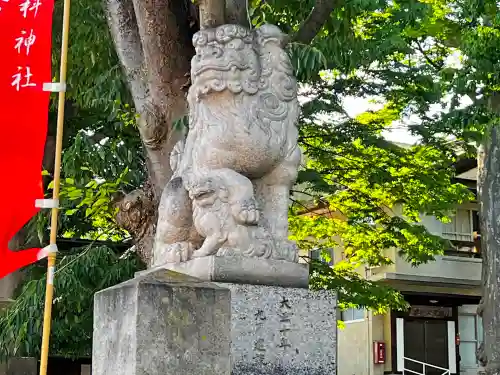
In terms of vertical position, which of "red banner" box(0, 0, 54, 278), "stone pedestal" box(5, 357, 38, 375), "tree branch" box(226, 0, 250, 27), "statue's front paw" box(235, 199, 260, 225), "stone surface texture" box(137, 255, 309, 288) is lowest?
"stone pedestal" box(5, 357, 38, 375)

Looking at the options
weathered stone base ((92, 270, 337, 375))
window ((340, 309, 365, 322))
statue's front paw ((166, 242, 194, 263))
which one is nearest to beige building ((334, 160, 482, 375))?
window ((340, 309, 365, 322))

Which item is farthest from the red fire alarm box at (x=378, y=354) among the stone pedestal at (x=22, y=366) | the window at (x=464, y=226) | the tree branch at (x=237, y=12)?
the tree branch at (x=237, y=12)

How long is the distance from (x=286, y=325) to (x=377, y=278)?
1803 centimetres

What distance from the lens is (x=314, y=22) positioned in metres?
8.64

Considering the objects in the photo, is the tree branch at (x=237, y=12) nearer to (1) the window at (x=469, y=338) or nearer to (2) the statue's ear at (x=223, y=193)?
(2) the statue's ear at (x=223, y=193)

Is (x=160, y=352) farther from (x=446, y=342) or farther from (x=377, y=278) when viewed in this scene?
(x=446, y=342)

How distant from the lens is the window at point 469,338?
25438 millimetres

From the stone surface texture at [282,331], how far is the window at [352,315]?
18596 mm

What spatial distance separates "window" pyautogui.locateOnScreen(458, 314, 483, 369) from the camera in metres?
25.4

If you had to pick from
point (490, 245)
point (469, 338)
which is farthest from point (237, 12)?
point (469, 338)

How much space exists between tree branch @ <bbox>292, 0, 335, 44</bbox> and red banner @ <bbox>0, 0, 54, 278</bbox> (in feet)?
9.42

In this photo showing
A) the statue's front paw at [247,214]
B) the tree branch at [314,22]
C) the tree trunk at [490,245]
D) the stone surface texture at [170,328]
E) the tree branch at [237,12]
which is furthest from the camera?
the tree trunk at [490,245]

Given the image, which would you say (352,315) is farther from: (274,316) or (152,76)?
(274,316)

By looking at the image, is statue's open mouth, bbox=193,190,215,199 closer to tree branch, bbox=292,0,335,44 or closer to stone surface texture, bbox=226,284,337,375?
stone surface texture, bbox=226,284,337,375
